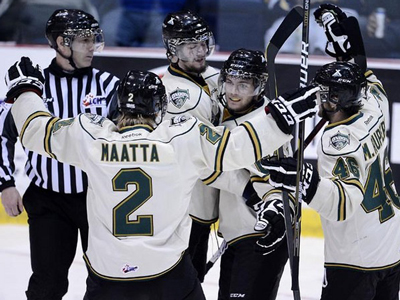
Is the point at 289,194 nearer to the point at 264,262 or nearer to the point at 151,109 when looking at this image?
the point at 264,262

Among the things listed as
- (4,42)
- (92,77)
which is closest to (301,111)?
(92,77)

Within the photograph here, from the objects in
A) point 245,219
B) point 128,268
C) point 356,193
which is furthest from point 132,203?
point 356,193

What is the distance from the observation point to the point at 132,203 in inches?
98.9

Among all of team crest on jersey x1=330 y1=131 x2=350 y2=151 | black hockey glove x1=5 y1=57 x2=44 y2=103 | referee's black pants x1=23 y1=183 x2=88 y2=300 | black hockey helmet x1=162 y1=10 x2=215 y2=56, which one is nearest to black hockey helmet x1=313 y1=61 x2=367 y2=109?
team crest on jersey x1=330 y1=131 x2=350 y2=151

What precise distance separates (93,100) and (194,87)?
45cm

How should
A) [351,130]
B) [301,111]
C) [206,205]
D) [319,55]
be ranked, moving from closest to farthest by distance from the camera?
[301,111]
[351,130]
[206,205]
[319,55]

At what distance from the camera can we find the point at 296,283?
2809mm

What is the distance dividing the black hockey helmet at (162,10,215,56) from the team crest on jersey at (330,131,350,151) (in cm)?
77

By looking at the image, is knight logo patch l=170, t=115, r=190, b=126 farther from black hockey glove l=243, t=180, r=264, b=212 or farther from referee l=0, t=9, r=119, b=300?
referee l=0, t=9, r=119, b=300

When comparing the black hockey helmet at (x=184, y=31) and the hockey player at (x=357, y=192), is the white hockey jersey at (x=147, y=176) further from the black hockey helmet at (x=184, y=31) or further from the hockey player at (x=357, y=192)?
the black hockey helmet at (x=184, y=31)

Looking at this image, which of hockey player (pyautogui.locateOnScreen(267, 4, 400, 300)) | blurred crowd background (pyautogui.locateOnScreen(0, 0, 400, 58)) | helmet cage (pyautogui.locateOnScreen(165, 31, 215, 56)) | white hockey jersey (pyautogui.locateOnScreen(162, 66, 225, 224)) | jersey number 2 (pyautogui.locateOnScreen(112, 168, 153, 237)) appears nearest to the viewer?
jersey number 2 (pyautogui.locateOnScreen(112, 168, 153, 237))

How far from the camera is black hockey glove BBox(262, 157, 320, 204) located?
264 centimetres

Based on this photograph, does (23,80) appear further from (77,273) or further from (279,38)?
(77,273)

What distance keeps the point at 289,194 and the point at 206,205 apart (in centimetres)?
39
